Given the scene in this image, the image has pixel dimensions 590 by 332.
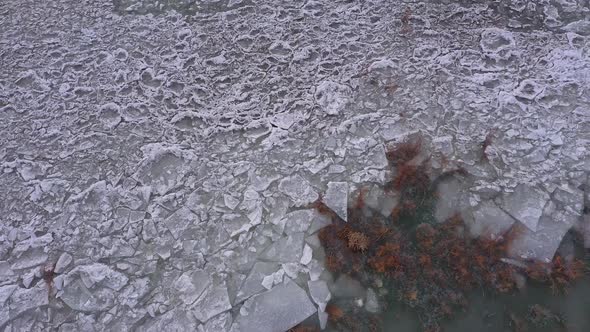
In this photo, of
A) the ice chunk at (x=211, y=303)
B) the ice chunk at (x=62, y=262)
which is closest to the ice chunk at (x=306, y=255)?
the ice chunk at (x=211, y=303)

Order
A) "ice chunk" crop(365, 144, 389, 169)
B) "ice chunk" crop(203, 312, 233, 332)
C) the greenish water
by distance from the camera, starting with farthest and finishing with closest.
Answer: "ice chunk" crop(365, 144, 389, 169)
the greenish water
"ice chunk" crop(203, 312, 233, 332)

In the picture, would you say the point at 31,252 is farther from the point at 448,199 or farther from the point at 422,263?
the point at 448,199

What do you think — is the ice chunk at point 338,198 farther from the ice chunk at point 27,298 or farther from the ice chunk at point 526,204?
the ice chunk at point 27,298

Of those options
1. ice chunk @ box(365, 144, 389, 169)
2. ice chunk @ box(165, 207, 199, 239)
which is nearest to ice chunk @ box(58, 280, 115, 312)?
ice chunk @ box(165, 207, 199, 239)

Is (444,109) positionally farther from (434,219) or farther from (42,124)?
(42,124)

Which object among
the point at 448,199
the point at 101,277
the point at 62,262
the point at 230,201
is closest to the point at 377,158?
the point at 448,199

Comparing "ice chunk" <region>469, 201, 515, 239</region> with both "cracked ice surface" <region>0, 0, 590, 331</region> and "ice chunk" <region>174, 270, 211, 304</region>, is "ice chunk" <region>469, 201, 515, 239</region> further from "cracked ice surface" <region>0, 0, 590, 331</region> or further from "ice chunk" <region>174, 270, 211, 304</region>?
"ice chunk" <region>174, 270, 211, 304</region>

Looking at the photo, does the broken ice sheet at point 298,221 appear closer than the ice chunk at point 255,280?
No
